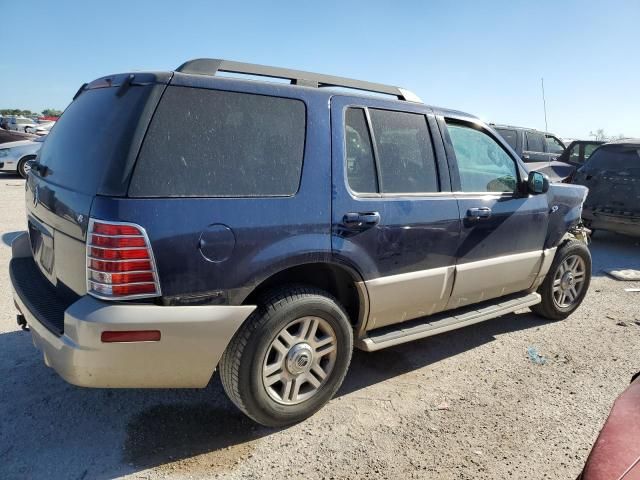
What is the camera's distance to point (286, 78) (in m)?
2.85

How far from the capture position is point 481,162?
3.85m

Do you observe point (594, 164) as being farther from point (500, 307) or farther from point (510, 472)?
point (510, 472)

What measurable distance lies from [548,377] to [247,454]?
2.30 m

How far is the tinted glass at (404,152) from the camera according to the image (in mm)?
3111

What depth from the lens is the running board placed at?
3123 mm

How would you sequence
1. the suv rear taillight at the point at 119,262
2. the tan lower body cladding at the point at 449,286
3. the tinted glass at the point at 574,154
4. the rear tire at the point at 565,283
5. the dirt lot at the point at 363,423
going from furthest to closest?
1. the tinted glass at the point at 574,154
2. the rear tire at the point at 565,283
3. the tan lower body cladding at the point at 449,286
4. the dirt lot at the point at 363,423
5. the suv rear taillight at the point at 119,262

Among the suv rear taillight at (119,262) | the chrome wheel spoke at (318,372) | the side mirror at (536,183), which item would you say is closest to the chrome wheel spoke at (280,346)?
the chrome wheel spoke at (318,372)

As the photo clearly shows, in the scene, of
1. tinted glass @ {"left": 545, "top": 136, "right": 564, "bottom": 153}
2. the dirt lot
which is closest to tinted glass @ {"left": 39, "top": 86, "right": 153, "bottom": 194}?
the dirt lot

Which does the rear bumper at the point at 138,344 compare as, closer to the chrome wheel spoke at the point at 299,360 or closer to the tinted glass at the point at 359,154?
the chrome wheel spoke at the point at 299,360

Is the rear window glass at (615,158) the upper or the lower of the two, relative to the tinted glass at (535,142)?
lower

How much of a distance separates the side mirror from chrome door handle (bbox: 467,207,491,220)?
598 millimetres

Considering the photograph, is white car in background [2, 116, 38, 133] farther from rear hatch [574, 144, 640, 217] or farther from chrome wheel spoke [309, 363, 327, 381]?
chrome wheel spoke [309, 363, 327, 381]

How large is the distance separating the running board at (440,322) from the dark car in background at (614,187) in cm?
458

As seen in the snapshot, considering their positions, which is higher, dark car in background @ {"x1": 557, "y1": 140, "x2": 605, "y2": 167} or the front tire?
dark car in background @ {"x1": 557, "y1": 140, "x2": 605, "y2": 167}
